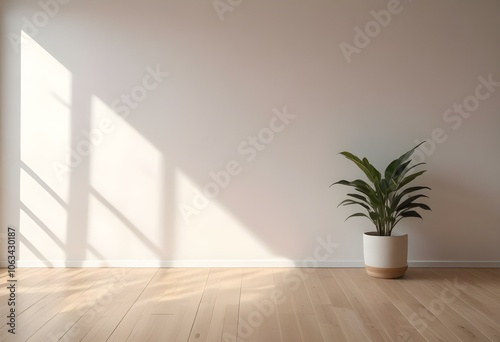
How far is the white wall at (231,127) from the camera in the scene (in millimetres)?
3559

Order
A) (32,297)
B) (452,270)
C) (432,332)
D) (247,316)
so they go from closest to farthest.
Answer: (432,332)
(247,316)
(32,297)
(452,270)

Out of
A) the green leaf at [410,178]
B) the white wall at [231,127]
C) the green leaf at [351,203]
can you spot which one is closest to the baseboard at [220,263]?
the white wall at [231,127]

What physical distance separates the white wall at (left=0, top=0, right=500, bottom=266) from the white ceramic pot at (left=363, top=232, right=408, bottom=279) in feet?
1.25

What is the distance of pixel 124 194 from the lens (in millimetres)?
3590

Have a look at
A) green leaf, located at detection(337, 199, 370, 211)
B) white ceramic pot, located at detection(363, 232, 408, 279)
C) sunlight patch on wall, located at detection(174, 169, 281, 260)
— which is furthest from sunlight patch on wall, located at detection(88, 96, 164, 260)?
white ceramic pot, located at detection(363, 232, 408, 279)

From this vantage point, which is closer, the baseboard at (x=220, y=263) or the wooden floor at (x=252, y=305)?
the wooden floor at (x=252, y=305)

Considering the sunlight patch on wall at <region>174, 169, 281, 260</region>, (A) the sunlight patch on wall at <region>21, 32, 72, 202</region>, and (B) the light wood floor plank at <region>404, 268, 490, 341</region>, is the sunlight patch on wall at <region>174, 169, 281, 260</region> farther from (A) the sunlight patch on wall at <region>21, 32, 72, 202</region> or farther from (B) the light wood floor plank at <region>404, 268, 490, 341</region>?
(B) the light wood floor plank at <region>404, 268, 490, 341</region>

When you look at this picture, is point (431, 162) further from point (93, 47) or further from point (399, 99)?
point (93, 47)

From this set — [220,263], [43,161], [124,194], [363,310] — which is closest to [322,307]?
[363,310]

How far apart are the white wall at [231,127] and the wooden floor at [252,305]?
0.84 feet

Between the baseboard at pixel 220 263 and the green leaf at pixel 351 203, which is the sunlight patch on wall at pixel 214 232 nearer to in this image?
the baseboard at pixel 220 263

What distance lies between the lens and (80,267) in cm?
358

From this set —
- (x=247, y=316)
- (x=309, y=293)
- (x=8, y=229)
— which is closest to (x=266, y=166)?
(x=309, y=293)

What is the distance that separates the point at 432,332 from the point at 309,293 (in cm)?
81
